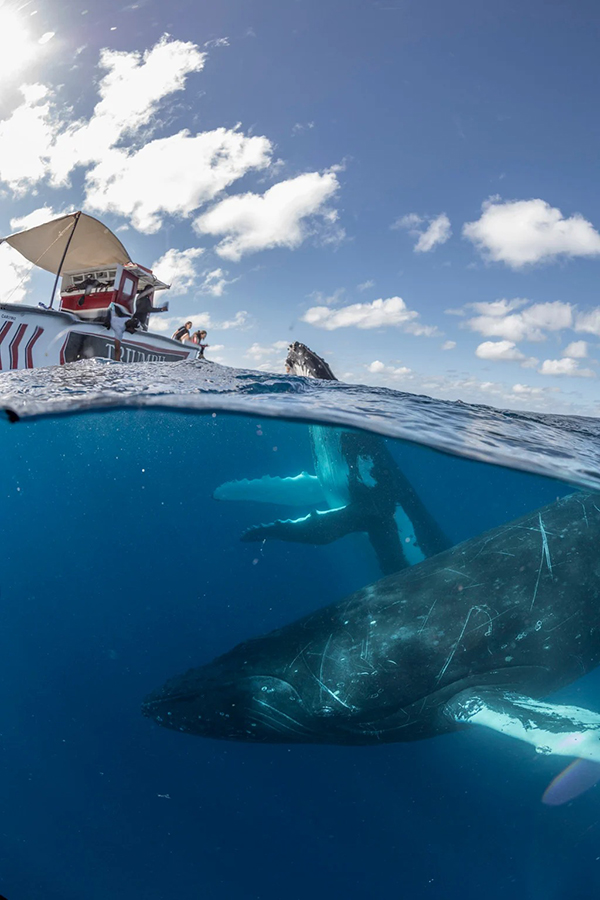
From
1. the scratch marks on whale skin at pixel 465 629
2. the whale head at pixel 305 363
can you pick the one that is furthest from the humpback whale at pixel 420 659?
the whale head at pixel 305 363

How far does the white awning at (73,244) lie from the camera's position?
21062 mm

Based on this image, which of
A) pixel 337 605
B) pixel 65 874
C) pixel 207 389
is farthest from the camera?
pixel 207 389

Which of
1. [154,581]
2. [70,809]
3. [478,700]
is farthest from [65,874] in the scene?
[478,700]

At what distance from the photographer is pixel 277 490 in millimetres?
10117

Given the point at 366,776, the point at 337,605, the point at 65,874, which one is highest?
the point at 337,605

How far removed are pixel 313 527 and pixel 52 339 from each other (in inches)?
527

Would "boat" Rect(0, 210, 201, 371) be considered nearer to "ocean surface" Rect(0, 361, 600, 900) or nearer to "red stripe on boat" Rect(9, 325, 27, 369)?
"red stripe on boat" Rect(9, 325, 27, 369)

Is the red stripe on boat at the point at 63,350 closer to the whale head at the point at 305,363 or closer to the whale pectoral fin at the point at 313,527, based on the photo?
the whale head at the point at 305,363

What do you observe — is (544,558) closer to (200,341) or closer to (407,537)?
(407,537)

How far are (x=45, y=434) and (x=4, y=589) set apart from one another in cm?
335

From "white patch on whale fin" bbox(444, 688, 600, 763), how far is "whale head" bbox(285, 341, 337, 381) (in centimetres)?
589

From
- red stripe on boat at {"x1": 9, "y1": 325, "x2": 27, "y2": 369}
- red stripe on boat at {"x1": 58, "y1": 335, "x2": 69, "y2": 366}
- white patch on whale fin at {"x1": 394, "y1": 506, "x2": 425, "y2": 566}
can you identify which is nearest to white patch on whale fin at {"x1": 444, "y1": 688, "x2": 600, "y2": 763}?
white patch on whale fin at {"x1": 394, "y1": 506, "x2": 425, "y2": 566}

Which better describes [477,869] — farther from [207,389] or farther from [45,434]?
[45,434]

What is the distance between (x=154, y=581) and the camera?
34.4 feet
